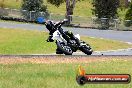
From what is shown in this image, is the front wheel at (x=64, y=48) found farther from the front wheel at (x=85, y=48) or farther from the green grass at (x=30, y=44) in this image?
the green grass at (x=30, y=44)

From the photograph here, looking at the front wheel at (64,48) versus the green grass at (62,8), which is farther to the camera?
the green grass at (62,8)

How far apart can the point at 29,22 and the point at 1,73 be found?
37.0m

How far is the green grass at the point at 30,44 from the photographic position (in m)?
28.2

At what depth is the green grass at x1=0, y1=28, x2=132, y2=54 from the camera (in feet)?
92.4

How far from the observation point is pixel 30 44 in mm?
30000

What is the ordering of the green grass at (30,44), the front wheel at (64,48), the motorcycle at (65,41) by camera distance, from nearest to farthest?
1. the motorcycle at (65,41)
2. the front wheel at (64,48)
3. the green grass at (30,44)

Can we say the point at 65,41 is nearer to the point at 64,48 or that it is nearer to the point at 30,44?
the point at 64,48

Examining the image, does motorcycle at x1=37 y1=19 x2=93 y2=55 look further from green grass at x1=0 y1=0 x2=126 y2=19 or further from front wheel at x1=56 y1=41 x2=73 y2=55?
green grass at x1=0 y1=0 x2=126 y2=19

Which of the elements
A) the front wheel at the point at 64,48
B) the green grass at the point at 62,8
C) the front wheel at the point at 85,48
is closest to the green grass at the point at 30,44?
the front wheel at the point at 85,48

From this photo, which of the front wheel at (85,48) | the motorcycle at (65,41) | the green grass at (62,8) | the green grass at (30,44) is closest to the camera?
the motorcycle at (65,41)

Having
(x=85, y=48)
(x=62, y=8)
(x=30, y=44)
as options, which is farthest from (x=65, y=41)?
(x=62, y=8)

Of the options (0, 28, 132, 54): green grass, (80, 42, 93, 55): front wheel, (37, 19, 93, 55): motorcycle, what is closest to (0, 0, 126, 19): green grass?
(0, 28, 132, 54): green grass

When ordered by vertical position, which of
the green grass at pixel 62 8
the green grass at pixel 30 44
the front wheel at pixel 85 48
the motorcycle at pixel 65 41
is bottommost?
the green grass at pixel 62 8

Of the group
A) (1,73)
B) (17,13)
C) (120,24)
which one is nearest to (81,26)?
(120,24)
